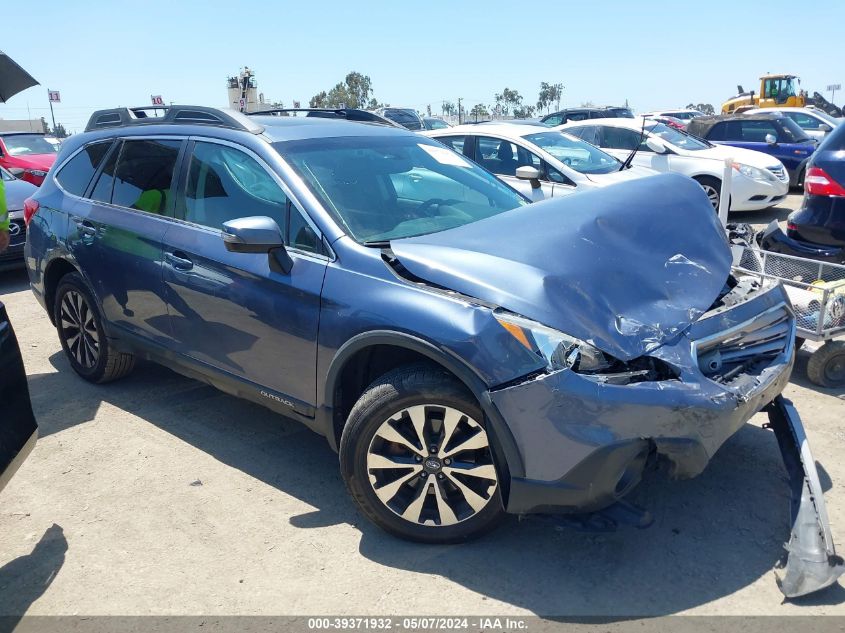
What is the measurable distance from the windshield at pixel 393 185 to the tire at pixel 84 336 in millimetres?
2015

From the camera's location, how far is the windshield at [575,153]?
9118 millimetres

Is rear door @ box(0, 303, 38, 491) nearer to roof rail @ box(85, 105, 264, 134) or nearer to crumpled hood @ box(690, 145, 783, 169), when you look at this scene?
roof rail @ box(85, 105, 264, 134)

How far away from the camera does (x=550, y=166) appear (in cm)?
872

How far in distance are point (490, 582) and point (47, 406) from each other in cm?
337

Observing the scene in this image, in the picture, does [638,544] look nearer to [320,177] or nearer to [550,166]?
[320,177]

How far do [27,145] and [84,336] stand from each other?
452 inches

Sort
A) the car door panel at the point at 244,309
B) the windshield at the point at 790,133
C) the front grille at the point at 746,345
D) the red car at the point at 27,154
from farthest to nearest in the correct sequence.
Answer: the windshield at the point at 790,133
the red car at the point at 27,154
the car door panel at the point at 244,309
the front grille at the point at 746,345

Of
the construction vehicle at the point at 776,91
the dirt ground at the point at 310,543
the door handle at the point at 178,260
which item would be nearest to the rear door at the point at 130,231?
the door handle at the point at 178,260

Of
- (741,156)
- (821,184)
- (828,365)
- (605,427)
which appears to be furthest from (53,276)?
(741,156)

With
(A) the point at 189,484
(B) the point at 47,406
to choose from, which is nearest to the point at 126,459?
(A) the point at 189,484

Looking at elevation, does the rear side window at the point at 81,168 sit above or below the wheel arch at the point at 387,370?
above

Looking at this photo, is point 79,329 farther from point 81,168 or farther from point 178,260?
point 178,260

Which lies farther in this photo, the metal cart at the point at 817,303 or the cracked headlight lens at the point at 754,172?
the cracked headlight lens at the point at 754,172

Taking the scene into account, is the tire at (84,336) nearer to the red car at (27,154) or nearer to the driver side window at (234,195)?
the driver side window at (234,195)
